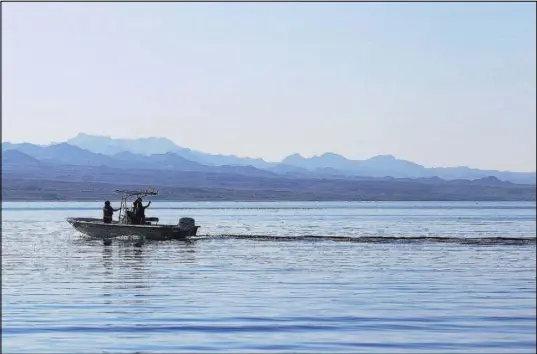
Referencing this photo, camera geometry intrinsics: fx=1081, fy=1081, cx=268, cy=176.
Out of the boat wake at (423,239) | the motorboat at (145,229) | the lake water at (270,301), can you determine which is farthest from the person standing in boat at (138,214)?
the lake water at (270,301)

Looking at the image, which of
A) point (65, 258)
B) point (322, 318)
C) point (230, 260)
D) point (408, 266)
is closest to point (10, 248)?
point (65, 258)

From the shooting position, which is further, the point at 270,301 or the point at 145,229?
the point at 145,229


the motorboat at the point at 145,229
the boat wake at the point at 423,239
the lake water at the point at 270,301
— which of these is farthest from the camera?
the motorboat at the point at 145,229

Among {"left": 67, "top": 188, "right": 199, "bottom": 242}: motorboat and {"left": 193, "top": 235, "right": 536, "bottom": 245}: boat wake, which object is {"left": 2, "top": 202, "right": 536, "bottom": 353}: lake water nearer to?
{"left": 67, "top": 188, "right": 199, "bottom": 242}: motorboat

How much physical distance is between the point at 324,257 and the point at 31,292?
18222 millimetres

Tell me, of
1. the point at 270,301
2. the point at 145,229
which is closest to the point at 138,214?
the point at 145,229

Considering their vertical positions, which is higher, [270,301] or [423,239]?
[423,239]

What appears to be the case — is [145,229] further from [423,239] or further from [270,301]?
[270,301]

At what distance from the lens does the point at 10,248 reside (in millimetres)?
53375

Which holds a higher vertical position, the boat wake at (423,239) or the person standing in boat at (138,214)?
the person standing in boat at (138,214)

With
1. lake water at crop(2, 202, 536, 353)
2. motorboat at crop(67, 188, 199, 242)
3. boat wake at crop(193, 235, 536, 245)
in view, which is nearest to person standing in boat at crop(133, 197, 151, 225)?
motorboat at crop(67, 188, 199, 242)

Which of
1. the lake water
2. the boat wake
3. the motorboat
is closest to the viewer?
the lake water

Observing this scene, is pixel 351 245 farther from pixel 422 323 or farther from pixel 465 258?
pixel 422 323

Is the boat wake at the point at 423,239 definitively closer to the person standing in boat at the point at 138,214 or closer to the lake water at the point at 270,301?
the person standing in boat at the point at 138,214
